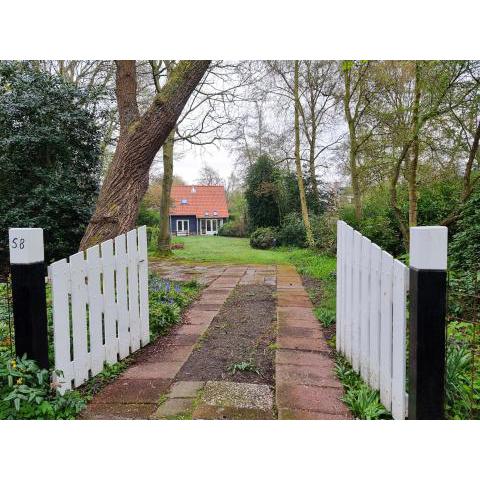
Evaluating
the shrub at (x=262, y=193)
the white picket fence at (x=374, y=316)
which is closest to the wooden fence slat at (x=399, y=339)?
the white picket fence at (x=374, y=316)

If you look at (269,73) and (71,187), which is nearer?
(71,187)

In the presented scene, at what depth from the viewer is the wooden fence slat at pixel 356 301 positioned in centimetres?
219

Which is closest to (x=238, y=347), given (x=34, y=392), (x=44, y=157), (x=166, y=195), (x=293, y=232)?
(x=34, y=392)

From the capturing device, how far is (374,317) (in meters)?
1.91

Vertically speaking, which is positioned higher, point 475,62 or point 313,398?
point 475,62

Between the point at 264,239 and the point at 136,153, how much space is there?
866 cm

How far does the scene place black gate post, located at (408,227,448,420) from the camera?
1.38 meters

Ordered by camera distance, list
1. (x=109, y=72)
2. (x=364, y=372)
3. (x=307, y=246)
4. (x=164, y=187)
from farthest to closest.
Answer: (x=307, y=246)
(x=164, y=187)
(x=109, y=72)
(x=364, y=372)

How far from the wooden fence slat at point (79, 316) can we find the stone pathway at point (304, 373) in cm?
103

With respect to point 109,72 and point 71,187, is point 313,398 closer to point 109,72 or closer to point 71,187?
point 71,187

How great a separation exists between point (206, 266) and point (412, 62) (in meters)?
4.69

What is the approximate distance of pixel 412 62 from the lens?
15.2 feet

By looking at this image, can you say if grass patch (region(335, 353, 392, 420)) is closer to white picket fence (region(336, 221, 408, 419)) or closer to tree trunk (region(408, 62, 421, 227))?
white picket fence (region(336, 221, 408, 419))
